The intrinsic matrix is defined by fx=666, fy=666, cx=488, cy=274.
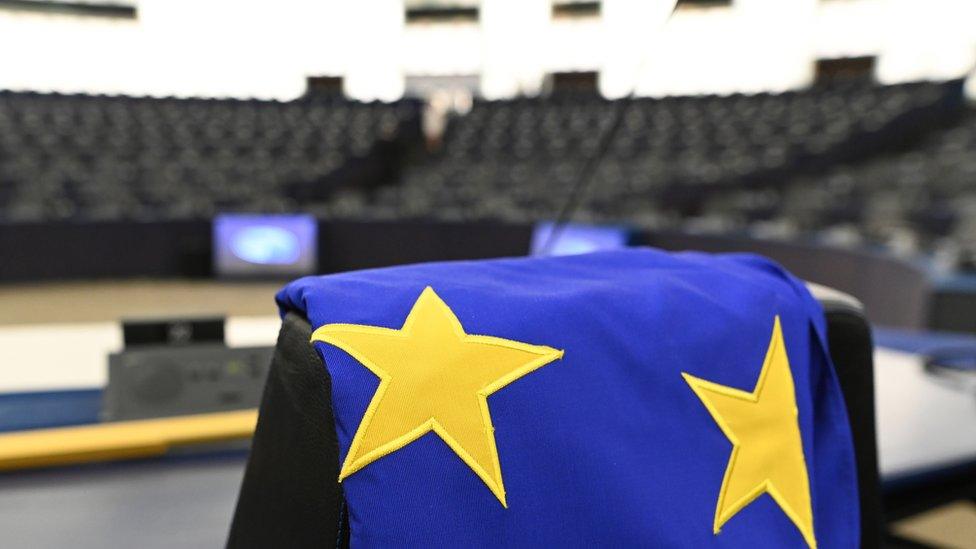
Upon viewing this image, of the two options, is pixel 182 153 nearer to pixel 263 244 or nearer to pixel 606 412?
pixel 263 244

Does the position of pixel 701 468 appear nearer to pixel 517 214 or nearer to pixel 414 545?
pixel 414 545

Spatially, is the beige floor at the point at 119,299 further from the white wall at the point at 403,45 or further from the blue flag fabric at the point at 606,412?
the white wall at the point at 403,45

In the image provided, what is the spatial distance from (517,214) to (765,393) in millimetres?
4886

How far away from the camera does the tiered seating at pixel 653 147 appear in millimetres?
6582

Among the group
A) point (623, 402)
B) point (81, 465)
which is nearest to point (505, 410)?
point (623, 402)

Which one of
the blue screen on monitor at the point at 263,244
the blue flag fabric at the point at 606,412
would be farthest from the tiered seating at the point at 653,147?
the blue flag fabric at the point at 606,412

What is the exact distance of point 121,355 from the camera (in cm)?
82

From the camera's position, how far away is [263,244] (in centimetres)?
457

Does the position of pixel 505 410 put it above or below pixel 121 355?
above

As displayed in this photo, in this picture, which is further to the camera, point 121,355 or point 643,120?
point 643,120

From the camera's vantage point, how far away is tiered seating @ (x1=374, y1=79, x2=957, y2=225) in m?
6.58

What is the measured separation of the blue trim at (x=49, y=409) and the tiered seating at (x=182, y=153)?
4223mm

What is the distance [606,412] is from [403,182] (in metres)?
8.81

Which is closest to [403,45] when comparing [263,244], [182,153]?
[182,153]
